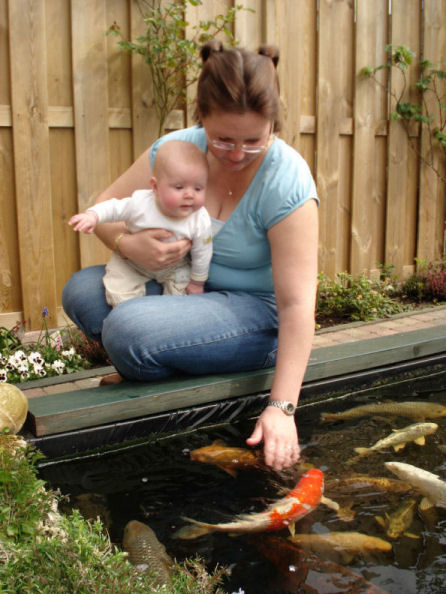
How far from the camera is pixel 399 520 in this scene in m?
1.69

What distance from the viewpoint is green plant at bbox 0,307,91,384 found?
3.29m

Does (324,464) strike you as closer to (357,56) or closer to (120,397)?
(120,397)

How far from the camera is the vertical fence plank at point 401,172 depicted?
5.53m

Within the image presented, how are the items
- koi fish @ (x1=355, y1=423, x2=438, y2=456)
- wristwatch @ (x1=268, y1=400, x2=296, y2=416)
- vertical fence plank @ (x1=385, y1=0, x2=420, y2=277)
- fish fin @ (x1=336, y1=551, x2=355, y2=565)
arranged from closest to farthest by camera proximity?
fish fin @ (x1=336, y1=551, x2=355, y2=565) < wristwatch @ (x1=268, y1=400, x2=296, y2=416) < koi fish @ (x1=355, y1=423, x2=438, y2=456) < vertical fence plank @ (x1=385, y1=0, x2=420, y2=277)

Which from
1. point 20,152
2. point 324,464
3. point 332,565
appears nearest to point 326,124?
point 20,152

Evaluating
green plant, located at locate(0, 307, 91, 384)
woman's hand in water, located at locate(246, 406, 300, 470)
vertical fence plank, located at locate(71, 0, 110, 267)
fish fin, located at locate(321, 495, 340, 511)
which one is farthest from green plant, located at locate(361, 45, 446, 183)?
fish fin, located at locate(321, 495, 340, 511)

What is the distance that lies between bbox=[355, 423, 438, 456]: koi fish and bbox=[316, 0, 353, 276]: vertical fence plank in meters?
3.18

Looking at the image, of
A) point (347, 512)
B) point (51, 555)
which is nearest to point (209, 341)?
point (347, 512)

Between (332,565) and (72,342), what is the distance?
2.68 meters

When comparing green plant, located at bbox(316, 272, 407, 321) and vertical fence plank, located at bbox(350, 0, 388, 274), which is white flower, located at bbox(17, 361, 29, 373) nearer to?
green plant, located at bbox(316, 272, 407, 321)

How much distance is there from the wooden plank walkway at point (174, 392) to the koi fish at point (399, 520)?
29.1 inches

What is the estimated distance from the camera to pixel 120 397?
206cm

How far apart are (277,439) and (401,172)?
438cm

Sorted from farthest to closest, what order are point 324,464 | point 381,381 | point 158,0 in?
point 158,0 < point 381,381 < point 324,464
